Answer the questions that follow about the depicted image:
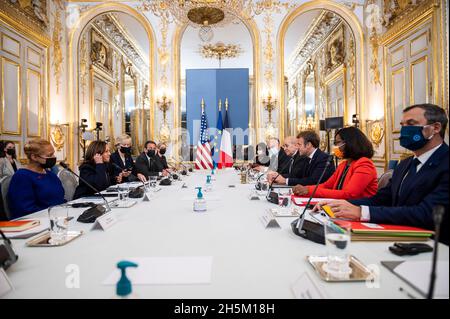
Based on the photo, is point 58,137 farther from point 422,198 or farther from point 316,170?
point 422,198

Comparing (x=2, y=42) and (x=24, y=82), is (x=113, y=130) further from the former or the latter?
(x=2, y=42)

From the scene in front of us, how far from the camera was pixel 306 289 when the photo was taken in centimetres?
85

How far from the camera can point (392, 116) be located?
22.1 ft

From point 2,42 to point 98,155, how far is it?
12.5ft

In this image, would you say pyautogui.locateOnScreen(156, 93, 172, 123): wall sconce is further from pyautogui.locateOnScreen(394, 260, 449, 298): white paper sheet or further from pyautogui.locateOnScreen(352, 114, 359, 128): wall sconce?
pyautogui.locateOnScreen(394, 260, 449, 298): white paper sheet

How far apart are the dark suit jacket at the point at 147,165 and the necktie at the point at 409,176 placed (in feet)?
12.7

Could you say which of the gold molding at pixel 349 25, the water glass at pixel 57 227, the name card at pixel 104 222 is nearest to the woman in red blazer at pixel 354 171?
the name card at pixel 104 222

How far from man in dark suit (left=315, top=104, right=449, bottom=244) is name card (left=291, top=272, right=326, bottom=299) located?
2.78ft

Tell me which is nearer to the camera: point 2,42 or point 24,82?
point 2,42

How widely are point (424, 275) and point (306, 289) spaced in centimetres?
34

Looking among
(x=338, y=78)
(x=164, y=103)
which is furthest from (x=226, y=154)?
(x=338, y=78)

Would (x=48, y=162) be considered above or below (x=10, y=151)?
below

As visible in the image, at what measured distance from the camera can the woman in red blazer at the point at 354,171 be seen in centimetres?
253

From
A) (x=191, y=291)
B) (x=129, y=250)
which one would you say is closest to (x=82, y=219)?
(x=129, y=250)
